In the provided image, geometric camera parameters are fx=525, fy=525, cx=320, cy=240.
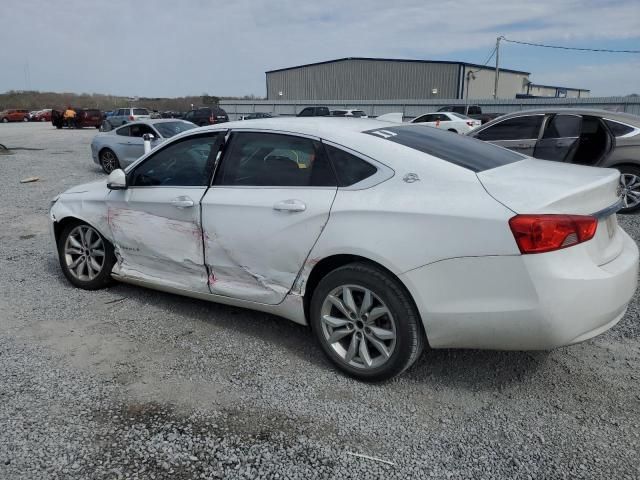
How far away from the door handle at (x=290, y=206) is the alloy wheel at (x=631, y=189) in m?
6.49

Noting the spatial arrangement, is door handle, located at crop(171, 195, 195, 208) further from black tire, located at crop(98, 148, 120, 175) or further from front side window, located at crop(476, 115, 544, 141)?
black tire, located at crop(98, 148, 120, 175)

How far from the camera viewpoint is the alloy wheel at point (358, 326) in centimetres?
307

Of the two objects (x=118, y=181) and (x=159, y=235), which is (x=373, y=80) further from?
(x=159, y=235)

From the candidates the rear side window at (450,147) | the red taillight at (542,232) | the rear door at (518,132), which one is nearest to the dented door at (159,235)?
the rear side window at (450,147)

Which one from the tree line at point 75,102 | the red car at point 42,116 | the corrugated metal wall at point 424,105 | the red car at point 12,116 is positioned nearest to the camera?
the corrugated metal wall at point 424,105

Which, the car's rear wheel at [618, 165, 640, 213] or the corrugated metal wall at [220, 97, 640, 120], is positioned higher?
the corrugated metal wall at [220, 97, 640, 120]

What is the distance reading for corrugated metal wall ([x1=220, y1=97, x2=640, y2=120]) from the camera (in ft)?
95.2

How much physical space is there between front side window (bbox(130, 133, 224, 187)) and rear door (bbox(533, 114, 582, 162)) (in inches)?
242

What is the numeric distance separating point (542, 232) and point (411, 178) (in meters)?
0.78

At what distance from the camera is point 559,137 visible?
27.3ft

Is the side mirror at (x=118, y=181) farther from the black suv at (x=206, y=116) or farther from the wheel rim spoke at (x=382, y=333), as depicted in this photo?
the black suv at (x=206, y=116)

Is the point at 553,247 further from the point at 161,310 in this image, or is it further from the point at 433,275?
the point at 161,310

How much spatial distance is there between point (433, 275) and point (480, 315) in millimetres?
317

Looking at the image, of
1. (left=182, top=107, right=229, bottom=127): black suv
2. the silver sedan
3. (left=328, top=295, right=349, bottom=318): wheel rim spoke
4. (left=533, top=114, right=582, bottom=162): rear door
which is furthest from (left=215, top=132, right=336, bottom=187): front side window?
(left=182, top=107, right=229, bottom=127): black suv
